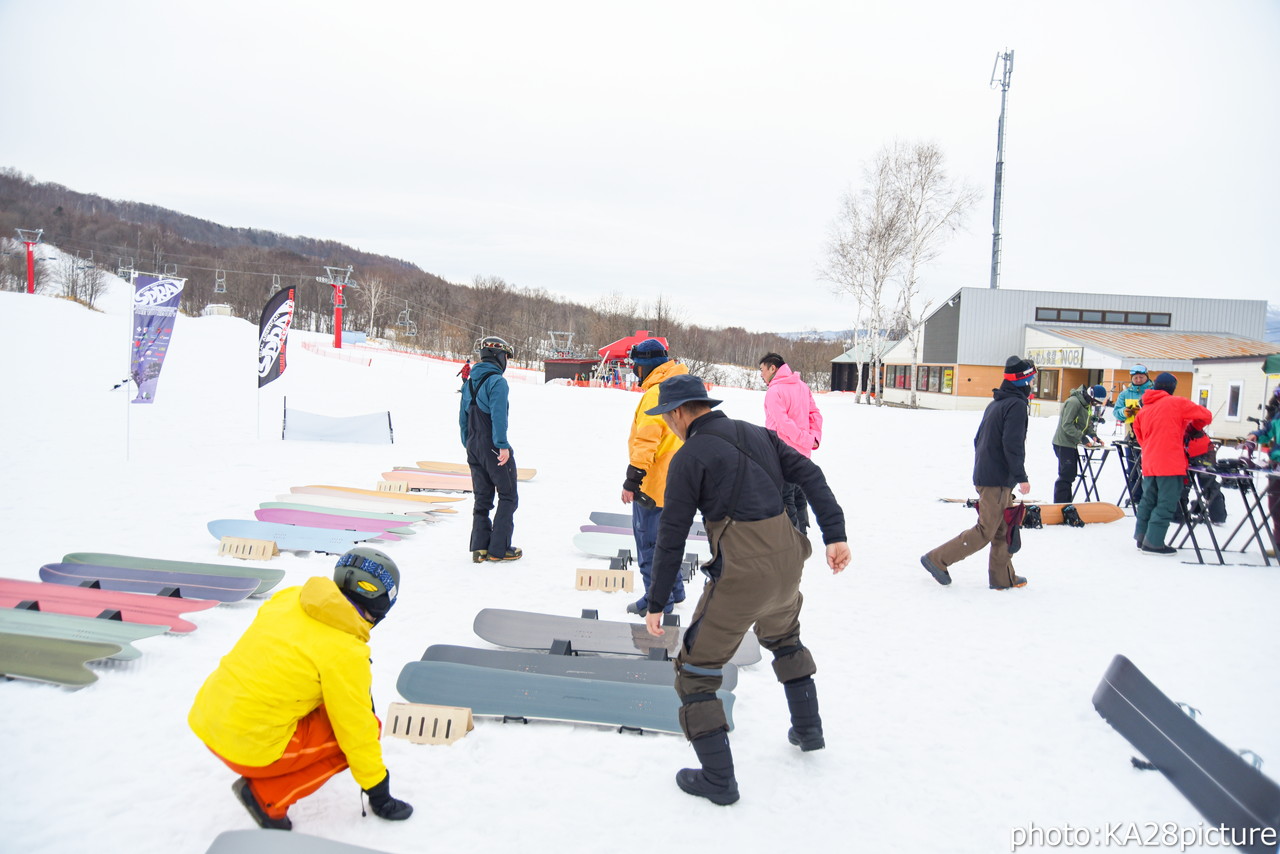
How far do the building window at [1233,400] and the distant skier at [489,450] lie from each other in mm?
21591

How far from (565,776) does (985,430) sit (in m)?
4.11

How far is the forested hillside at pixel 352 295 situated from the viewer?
2591 inches

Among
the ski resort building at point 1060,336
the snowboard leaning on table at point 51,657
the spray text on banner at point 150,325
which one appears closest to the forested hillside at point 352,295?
the ski resort building at point 1060,336

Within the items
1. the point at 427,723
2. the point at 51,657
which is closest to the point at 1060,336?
the point at 427,723

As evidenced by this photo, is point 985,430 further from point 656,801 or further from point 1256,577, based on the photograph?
point 656,801

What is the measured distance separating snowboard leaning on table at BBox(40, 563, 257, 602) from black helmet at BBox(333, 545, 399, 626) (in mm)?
2773

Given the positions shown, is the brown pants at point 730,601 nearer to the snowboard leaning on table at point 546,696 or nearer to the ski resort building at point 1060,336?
the snowboard leaning on table at point 546,696

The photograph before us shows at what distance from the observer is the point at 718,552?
2.62m

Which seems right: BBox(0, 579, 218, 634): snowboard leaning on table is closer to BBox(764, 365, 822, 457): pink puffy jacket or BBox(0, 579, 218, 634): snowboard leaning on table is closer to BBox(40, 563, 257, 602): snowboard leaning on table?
BBox(40, 563, 257, 602): snowboard leaning on table

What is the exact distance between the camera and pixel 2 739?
9.14ft

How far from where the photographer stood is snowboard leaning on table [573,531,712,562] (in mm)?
6280

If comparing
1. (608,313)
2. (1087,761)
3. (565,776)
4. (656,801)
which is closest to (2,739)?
(565,776)

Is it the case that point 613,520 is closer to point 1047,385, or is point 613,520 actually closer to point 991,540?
point 991,540

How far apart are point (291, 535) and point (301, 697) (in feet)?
13.7
